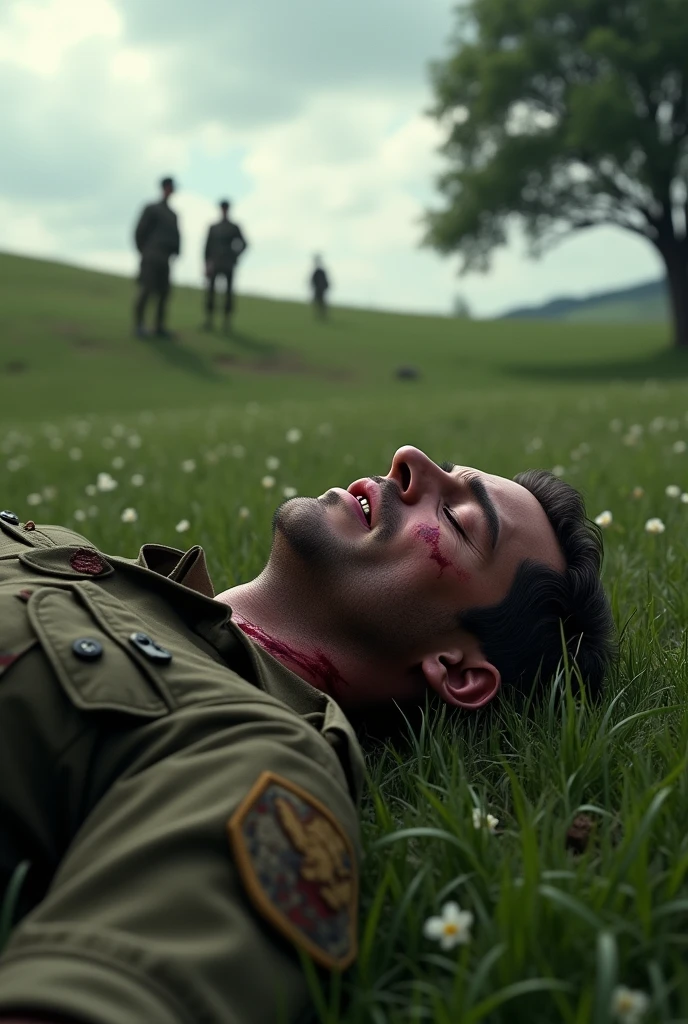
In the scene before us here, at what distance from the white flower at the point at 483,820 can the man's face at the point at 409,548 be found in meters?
0.65

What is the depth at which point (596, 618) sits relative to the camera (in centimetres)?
296

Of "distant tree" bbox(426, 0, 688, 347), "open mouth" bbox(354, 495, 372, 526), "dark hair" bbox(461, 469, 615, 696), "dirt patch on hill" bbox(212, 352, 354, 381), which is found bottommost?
"dirt patch on hill" bbox(212, 352, 354, 381)

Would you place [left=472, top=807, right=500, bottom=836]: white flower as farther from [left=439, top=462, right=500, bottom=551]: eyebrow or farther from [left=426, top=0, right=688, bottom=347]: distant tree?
[left=426, top=0, right=688, bottom=347]: distant tree

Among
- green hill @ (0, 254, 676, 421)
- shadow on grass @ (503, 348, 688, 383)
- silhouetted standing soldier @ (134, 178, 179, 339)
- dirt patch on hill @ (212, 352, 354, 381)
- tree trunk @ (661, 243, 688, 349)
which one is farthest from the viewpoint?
tree trunk @ (661, 243, 688, 349)

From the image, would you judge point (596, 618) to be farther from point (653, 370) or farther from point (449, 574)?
point (653, 370)

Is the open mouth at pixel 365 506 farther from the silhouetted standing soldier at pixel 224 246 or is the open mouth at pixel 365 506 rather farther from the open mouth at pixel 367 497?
the silhouetted standing soldier at pixel 224 246

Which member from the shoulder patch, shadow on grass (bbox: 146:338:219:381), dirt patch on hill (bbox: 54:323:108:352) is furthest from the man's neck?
dirt patch on hill (bbox: 54:323:108:352)

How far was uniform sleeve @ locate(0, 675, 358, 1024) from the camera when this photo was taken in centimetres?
151

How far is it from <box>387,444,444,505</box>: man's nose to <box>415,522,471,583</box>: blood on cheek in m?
0.14

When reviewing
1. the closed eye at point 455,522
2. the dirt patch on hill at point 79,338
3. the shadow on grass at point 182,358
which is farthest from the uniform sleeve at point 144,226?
the closed eye at point 455,522

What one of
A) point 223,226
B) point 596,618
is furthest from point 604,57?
point 596,618

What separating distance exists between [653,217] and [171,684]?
1696 inches

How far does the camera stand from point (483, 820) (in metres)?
2.05

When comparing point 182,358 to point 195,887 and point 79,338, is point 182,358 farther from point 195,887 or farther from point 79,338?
point 195,887
